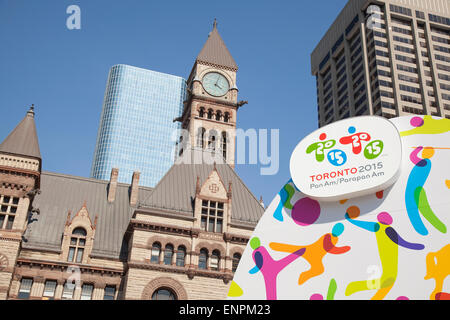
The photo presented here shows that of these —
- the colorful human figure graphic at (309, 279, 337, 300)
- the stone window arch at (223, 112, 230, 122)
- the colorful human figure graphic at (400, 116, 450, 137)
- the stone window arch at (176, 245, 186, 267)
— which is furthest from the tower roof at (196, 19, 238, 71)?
the colorful human figure graphic at (309, 279, 337, 300)

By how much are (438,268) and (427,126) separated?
483 centimetres

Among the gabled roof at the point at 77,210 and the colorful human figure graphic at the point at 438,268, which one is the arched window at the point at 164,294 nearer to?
the gabled roof at the point at 77,210

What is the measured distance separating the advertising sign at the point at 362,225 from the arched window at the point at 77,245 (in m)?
23.0

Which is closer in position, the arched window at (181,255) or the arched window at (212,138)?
the arched window at (181,255)

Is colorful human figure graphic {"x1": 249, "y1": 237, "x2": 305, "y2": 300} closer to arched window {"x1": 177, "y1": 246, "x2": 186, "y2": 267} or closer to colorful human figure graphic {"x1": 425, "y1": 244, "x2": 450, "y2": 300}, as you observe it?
colorful human figure graphic {"x1": 425, "y1": 244, "x2": 450, "y2": 300}

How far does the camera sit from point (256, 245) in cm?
1662

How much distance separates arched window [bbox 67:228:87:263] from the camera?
35562 mm

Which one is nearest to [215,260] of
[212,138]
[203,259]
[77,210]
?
[203,259]

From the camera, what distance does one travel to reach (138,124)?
175500 mm

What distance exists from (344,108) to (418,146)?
94.2m

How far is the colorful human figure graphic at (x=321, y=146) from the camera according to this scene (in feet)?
54.5

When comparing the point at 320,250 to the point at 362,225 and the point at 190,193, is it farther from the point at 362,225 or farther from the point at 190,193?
the point at 190,193

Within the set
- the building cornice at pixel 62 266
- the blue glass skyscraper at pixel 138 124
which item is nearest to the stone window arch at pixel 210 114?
the building cornice at pixel 62 266

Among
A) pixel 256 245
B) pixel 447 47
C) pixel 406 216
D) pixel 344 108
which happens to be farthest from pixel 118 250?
pixel 447 47
